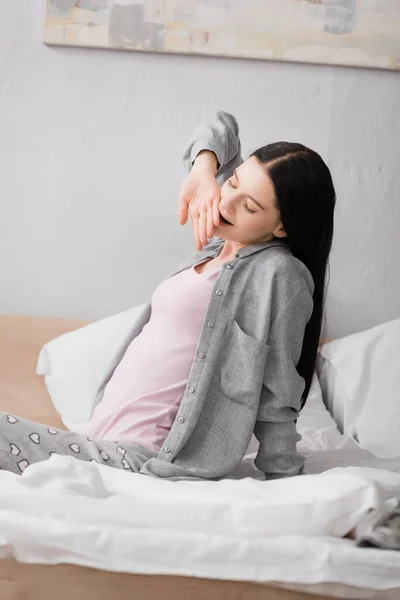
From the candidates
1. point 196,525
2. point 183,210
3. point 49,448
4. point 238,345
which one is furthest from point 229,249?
point 196,525

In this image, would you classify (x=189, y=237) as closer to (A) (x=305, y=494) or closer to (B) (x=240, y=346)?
(B) (x=240, y=346)

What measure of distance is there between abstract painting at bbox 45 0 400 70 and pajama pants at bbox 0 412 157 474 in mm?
1406

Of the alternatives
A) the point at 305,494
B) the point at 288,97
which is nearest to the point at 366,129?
the point at 288,97

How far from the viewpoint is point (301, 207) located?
1347 mm

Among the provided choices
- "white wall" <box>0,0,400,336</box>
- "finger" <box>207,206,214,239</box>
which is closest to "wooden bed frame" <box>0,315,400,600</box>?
"finger" <box>207,206,214,239</box>

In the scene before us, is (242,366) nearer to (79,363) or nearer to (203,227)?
(203,227)

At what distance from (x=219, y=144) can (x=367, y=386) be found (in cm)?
74

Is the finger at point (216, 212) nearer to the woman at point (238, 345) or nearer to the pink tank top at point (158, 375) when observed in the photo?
the woman at point (238, 345)

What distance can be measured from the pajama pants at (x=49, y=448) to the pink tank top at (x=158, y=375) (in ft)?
0.18

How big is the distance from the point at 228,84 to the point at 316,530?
1.66 metres

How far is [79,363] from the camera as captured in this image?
6.78ft

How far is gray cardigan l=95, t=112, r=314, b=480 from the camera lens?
1.32 m

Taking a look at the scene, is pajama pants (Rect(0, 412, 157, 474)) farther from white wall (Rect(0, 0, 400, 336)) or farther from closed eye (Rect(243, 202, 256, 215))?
white wall (Rect(0, 0, 400, 336))

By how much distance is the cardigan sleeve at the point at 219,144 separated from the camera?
63.2 inches
